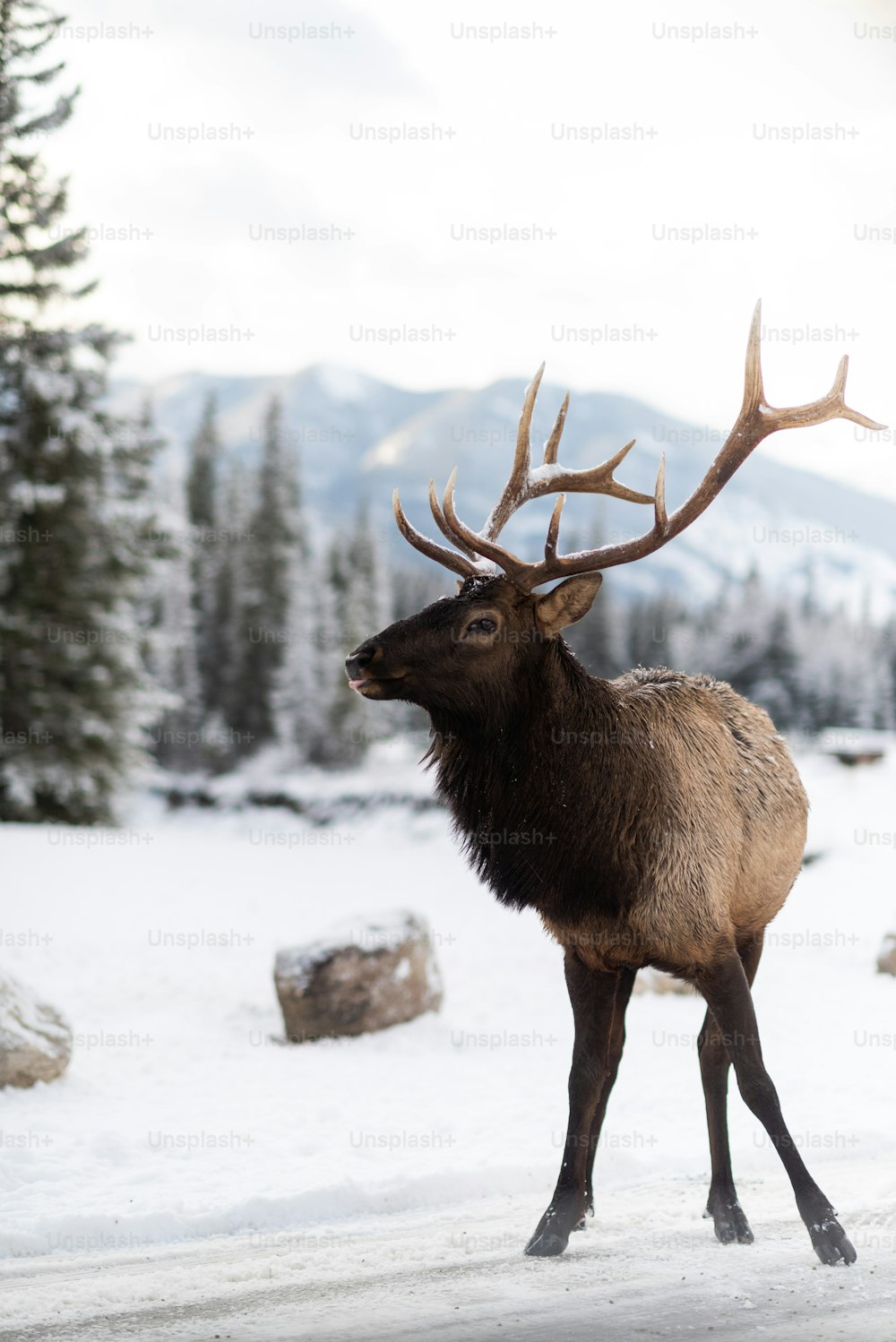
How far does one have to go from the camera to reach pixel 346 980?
969 cm

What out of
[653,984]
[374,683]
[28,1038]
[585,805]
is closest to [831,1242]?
[585,805]

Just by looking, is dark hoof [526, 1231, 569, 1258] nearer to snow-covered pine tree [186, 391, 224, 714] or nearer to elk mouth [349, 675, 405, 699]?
elk mouth [349, 675, 405, 699]

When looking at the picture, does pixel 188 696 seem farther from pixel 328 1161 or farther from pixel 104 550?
pixel 328 1161

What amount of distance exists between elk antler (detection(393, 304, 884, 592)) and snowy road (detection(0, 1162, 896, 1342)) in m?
2.88

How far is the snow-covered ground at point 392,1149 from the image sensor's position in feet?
15.2

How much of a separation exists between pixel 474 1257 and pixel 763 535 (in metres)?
11.9

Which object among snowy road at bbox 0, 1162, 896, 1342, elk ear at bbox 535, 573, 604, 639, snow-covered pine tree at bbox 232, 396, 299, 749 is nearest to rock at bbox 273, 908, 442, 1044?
snowy road at bbox 0, 1162, 896, 1342

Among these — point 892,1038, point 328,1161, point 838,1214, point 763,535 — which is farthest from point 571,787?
point 763,535

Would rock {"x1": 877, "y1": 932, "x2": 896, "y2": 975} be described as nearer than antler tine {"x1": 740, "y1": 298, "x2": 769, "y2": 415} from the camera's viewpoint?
No

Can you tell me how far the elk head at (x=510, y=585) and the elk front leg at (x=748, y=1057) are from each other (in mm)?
1535

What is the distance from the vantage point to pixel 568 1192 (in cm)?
550

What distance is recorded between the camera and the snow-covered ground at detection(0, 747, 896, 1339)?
4629 millimetres

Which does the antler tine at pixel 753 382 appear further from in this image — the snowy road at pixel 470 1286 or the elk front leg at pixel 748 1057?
the snowy road at pixel 470 1286

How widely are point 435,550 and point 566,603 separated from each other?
31.4 inches
